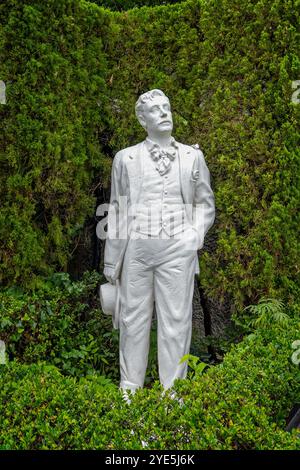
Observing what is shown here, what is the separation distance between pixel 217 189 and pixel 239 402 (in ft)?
9.22

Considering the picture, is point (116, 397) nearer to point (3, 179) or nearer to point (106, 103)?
point (3, 179)

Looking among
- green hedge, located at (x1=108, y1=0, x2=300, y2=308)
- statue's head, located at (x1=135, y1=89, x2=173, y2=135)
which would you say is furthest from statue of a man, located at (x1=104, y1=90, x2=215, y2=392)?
green hedge, located at (x1=108, y1=0, x2=300, y2=308)

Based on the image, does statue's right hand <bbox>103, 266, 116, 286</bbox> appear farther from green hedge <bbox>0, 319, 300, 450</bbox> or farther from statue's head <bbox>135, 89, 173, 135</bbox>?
statue's head <bbox>135, 89, 173, 135</bbox>

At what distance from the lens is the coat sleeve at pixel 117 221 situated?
434 cm

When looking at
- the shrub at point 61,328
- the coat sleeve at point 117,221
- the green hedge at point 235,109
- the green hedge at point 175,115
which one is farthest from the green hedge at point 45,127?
the coat sleeve at point 117,221

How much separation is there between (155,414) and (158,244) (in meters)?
1.42

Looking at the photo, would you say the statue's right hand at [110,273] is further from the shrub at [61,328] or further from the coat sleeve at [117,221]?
the shrub at [61,328]

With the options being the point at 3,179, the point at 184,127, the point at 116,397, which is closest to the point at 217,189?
the point at 184,127

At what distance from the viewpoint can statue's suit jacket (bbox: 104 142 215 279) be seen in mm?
4270

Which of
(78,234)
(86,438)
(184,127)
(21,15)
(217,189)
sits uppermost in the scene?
(21,15)

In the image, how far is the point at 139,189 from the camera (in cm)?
425

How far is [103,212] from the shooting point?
6387 millimetres

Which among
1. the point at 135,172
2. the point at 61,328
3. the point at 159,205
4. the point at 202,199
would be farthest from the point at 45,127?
the point at 61,328

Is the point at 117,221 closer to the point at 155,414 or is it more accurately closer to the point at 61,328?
the point at 61,328
